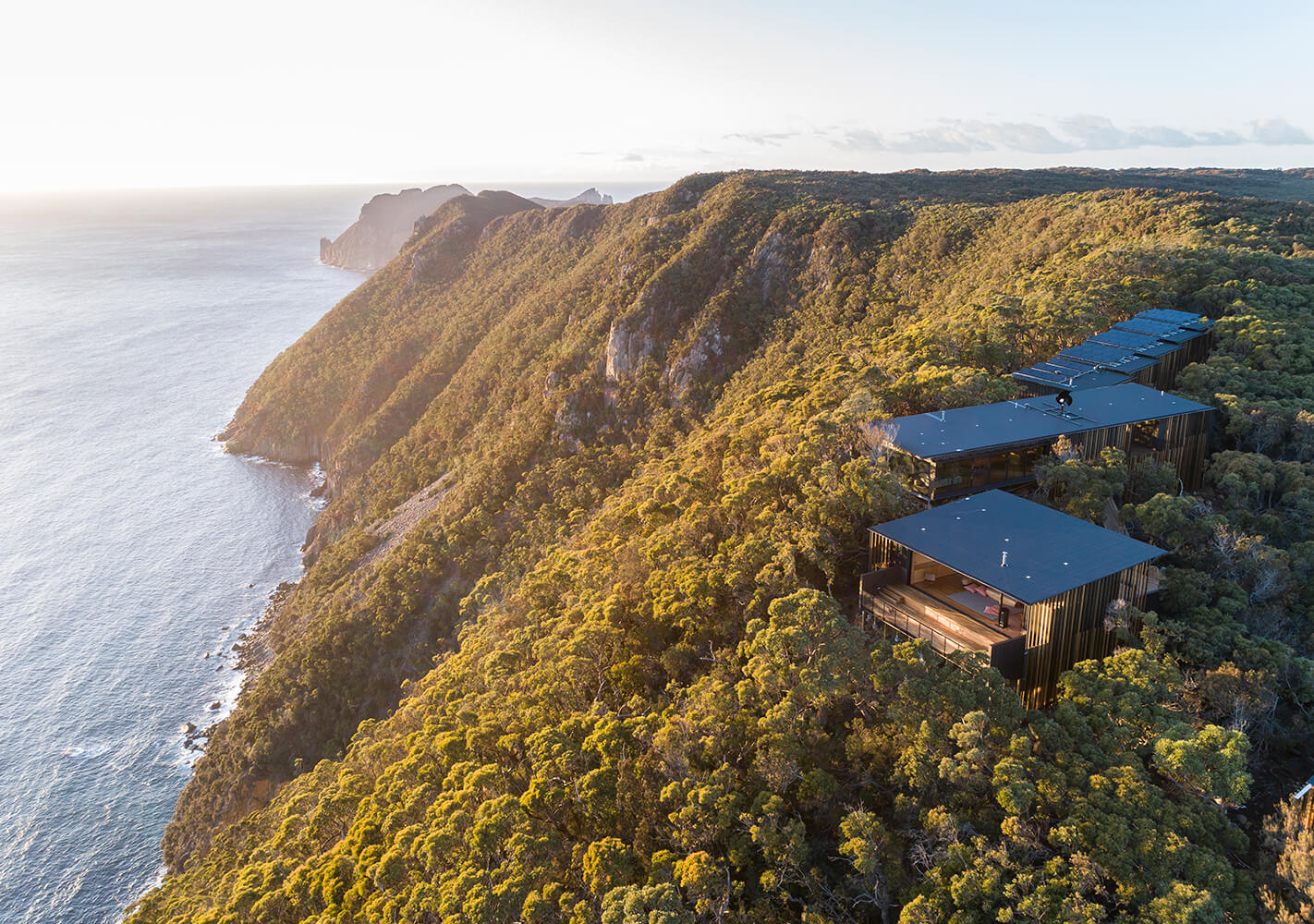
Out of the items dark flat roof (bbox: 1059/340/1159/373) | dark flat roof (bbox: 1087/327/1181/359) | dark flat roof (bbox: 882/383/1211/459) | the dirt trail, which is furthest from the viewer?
the dirt trail

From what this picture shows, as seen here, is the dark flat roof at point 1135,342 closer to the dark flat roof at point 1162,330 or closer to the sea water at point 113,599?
the dark flat roof at point 1162,330

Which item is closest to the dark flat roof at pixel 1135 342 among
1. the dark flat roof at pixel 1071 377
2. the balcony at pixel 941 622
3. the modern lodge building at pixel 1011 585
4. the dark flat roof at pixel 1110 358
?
the dark flat roof at pixel 1110 358

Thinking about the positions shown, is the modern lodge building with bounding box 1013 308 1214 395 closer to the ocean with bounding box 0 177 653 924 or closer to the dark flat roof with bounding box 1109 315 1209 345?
the dark flat roof with bounding box 1109 315 1209 345

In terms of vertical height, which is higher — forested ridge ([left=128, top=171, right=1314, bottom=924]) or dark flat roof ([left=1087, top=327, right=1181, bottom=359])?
dark flat roof ([left=1087, top=327, right=1181, bottom=359])

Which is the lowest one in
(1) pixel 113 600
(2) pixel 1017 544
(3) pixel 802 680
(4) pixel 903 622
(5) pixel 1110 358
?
(1) pixel 113 600

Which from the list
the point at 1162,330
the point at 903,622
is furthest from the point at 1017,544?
the point at 1162,330

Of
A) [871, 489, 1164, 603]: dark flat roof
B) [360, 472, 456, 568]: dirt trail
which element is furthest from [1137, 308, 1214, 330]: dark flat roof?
[360, 472, 456, 568]: dirt trail

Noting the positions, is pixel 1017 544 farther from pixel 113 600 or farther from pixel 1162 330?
pixel 113 600
